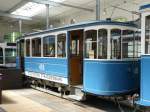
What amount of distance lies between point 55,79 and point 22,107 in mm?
2093

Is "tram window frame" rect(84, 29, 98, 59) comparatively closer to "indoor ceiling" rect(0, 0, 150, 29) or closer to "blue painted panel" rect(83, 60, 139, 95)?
"blue painted panel" rect(83, 60, 139, 95)

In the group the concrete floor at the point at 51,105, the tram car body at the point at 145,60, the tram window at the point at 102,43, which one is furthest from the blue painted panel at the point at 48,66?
the tram car body at the point at 145,60

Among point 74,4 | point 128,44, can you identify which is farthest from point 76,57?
point 74,4

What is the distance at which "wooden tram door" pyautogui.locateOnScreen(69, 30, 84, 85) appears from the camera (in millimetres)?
8797

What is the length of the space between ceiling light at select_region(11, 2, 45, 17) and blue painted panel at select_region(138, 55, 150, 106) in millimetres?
10398

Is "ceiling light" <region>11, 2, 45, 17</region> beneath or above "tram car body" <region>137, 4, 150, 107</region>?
above

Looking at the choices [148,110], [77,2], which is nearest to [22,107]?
[148,110]

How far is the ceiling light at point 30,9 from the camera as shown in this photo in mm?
15125

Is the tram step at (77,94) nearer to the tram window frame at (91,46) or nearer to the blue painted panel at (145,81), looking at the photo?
the tram window frame at (91,46)

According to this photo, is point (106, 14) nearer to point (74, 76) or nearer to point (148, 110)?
point (74, 76)

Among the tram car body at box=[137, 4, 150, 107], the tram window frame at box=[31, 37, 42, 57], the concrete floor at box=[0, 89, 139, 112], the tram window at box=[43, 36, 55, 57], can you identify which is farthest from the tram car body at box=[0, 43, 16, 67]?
the tram car body at box=[137, 4, 150, 107]

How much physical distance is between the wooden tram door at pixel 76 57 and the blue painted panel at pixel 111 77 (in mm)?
1337

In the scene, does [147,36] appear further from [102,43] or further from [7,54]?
[7,54]

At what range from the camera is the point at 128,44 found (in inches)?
299
